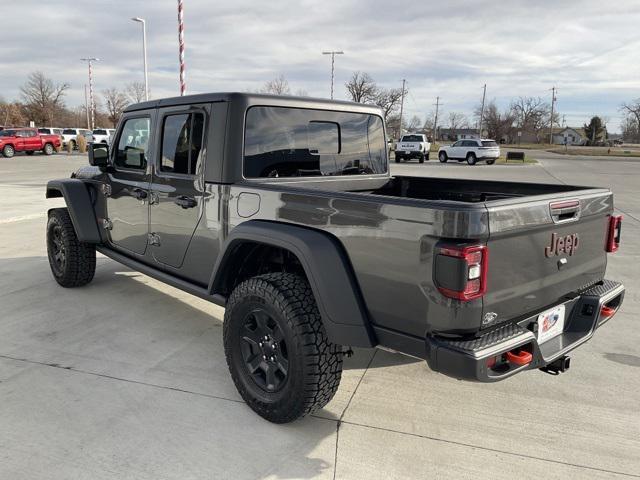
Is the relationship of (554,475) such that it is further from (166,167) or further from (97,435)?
(166,167)

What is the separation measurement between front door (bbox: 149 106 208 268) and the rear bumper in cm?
189

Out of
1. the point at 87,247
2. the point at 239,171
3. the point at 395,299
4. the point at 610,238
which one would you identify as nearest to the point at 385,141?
the point at 239,171

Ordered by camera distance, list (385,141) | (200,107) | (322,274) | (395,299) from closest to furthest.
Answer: (395,299)
(322,274)
(200,107)
(385,141)

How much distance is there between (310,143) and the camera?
3682 millimetres

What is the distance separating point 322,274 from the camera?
2.53 m

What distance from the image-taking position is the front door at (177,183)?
344cm

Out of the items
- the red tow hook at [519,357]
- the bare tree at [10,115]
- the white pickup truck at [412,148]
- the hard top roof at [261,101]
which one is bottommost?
the red tow hook at [519,357]

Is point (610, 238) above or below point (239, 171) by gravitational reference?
below

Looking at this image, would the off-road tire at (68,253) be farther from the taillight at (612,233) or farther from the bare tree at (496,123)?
the bare tree at (496,123)

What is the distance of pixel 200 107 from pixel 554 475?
Answer: 289cm

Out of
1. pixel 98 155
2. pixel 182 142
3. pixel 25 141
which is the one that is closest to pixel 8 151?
pixel 25 141

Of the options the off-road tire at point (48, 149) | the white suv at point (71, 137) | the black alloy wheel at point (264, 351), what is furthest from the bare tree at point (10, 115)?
the black alloy wheel at point (264, 351)

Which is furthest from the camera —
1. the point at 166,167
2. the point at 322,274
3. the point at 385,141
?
the point at 385,141

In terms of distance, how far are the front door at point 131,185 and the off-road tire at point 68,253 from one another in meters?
0.58
